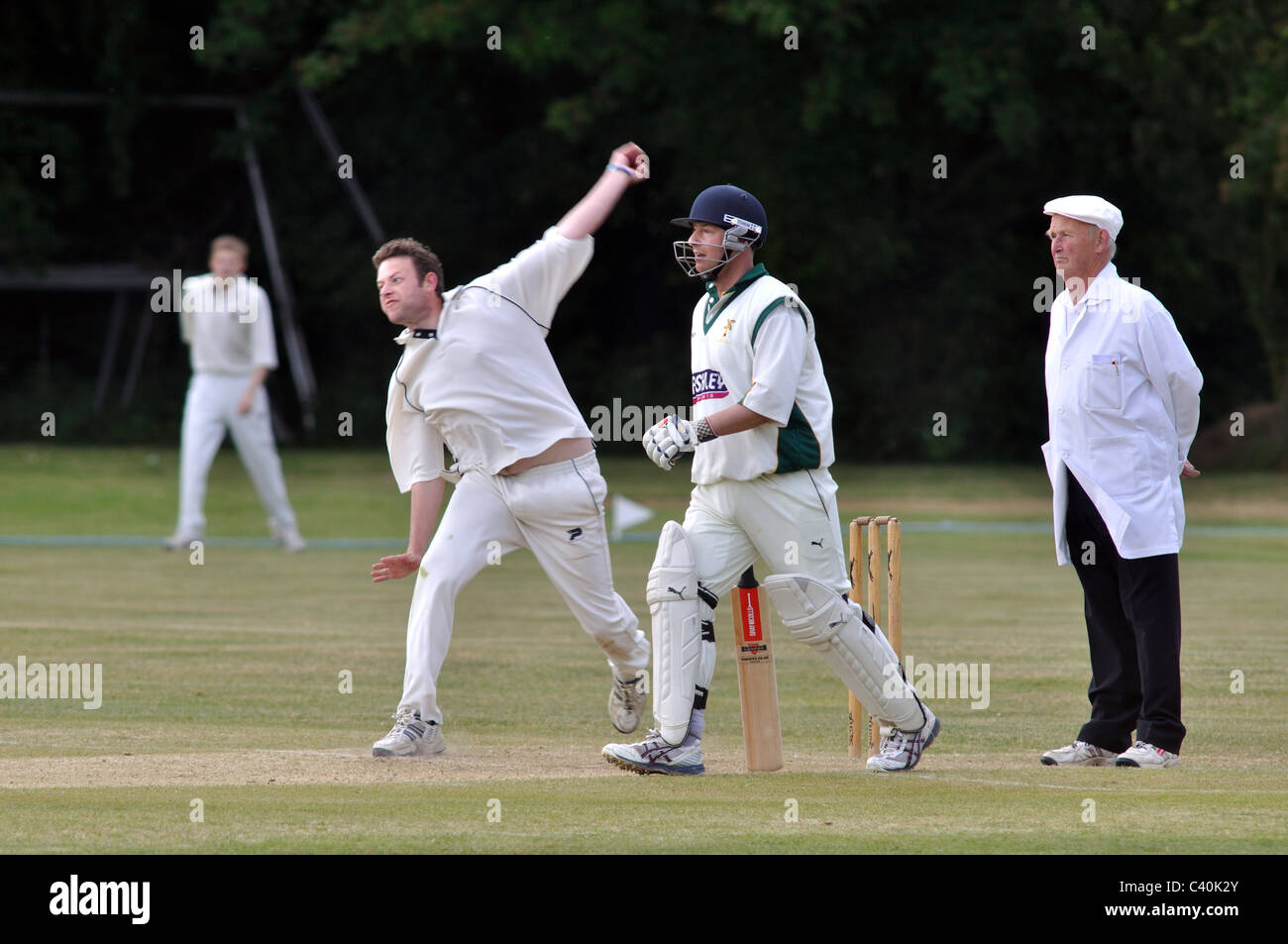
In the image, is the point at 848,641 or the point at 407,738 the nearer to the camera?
the point at 848,641

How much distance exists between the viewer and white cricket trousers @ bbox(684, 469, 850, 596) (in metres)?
7.11

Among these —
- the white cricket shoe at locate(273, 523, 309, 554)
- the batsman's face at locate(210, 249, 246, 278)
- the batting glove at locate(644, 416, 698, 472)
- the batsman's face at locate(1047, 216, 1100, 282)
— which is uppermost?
the batsman's face at locate(210, 249, 246, 278)

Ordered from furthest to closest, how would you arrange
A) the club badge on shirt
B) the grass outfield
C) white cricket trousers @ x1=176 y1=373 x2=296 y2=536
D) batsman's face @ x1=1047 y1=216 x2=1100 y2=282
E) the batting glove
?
white cricket trousers @ x1=176 y1=373 x2=296 y2=536
batsman's face @ x1=1047 y1=216 x2=1100 y2=282
the club badge on shirt
the batting glove
the grass outfield

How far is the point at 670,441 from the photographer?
6.91m

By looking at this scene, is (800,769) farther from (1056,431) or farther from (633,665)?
(1056,431)

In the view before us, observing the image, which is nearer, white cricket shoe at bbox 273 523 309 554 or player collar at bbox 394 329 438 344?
player collar at bbox 394 329 438 344

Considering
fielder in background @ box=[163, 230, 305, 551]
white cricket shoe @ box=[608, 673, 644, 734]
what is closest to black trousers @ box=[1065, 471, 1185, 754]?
white cricket shoe @ box=[608, 673, 644, 734]

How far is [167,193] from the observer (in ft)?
119

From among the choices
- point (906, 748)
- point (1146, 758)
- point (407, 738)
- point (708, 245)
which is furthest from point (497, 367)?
point (1146, 758)

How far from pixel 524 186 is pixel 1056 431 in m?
27.6

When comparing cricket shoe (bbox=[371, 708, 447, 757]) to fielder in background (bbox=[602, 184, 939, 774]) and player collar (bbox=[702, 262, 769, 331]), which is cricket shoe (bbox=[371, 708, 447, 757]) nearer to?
fielder in background (bbox=[602, 184, 939, 774])

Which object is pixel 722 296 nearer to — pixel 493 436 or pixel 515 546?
pixel 493 436

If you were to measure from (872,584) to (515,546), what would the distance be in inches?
55.2
